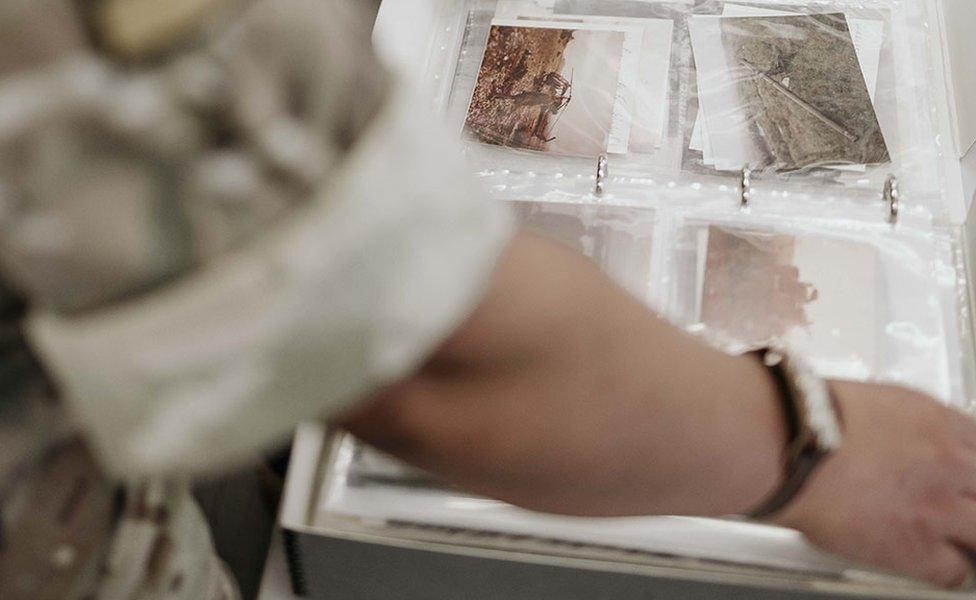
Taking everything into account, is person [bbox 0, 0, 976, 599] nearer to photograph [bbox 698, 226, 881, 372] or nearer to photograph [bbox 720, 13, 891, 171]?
photograph [bbox 698, 226, 881, 372]

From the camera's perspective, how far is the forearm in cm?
27

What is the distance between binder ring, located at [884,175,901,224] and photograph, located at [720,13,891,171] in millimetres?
33

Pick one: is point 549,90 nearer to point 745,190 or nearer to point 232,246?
point 745,190

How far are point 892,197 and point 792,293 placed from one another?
0.13 meters

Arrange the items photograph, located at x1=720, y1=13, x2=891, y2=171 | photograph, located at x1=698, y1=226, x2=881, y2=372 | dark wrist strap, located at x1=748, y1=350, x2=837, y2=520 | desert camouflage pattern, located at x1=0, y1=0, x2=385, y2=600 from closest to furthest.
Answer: desert camouflage pattern, located at x1=0, y1=0, x2=385, y2=600
dark wrist strap, located at x1=748, y1=350, x2=837, y2=520
photograph, located at x1=698, y1=226, x2=881, y2=372
photograph, located at x1=720, y1=13, x2=891, y2=171

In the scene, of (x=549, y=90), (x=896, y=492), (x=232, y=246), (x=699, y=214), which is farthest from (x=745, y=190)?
(x=232, y=246)

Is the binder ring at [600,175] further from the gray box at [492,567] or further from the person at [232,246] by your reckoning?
the person at [232,246]

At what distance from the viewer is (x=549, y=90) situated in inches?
32.0

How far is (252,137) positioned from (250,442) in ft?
0.25

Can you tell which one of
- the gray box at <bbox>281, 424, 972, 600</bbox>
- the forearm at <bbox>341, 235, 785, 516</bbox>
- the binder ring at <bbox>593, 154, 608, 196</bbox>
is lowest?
the gray box at <bbox>281, 424, 972, 600</bbox>

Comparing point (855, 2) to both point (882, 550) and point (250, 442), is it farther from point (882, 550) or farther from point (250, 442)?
point (250, 442)

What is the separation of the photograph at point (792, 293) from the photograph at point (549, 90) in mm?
157

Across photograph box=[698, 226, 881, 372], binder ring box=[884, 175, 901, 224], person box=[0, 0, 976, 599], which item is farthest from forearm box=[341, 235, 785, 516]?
binder ring box=[884, 175, 901, 224]

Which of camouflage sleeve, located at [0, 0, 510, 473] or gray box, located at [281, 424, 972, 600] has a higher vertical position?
camouflage sleeve, located at [0, 0, 510, 473]
